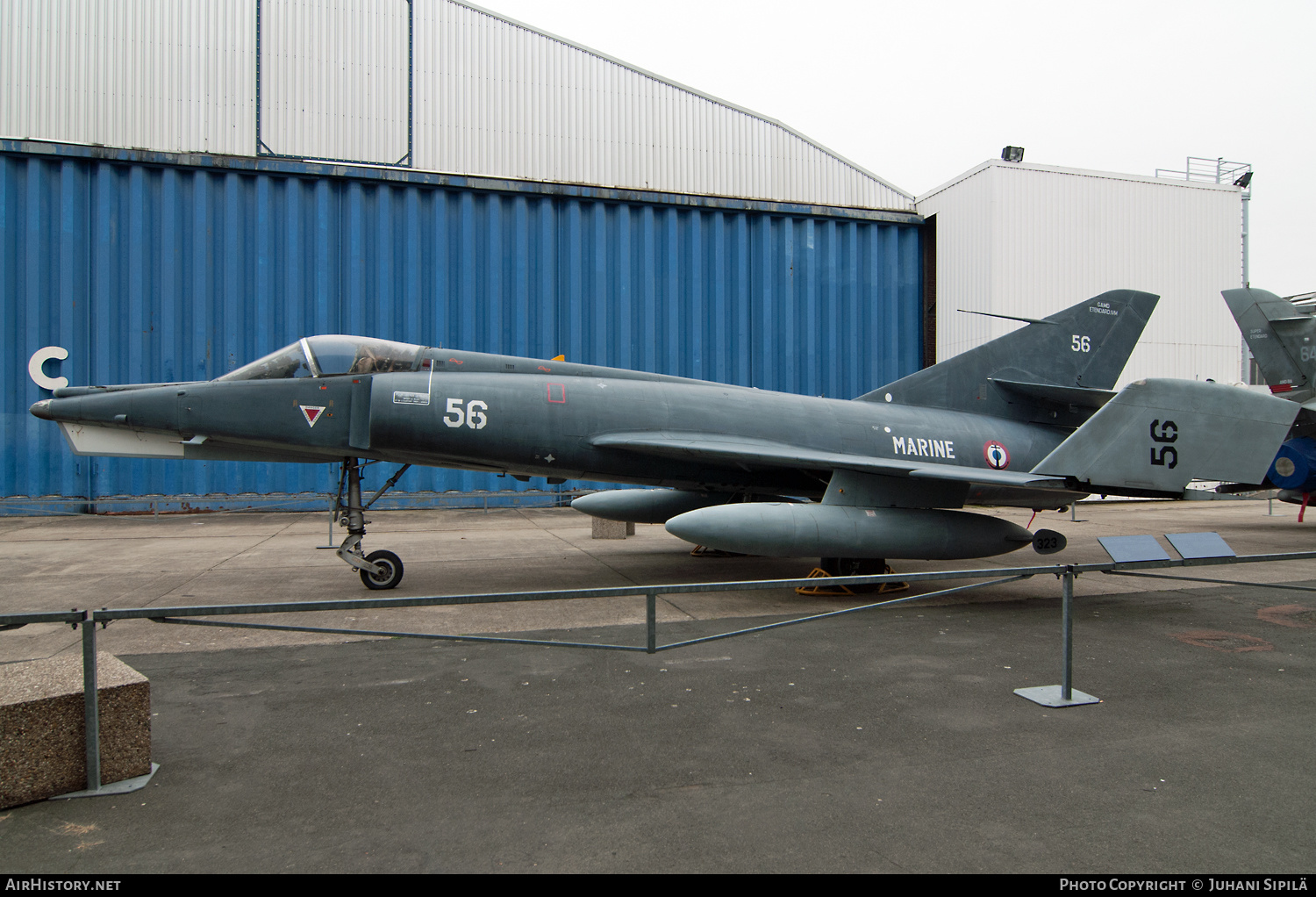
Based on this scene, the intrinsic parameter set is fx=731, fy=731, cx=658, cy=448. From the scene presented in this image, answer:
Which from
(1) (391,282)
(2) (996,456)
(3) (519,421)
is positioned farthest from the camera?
(1) (391,282)

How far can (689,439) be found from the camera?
8.30 m

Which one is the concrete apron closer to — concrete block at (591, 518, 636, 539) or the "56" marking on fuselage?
concrete block at (591, 518, 636, 539)

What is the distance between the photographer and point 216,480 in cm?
1602

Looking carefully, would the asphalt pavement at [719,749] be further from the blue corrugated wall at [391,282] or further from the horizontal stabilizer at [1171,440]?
the blue corrugated wall at [391,282]

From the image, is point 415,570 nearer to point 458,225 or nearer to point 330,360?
point 330,360

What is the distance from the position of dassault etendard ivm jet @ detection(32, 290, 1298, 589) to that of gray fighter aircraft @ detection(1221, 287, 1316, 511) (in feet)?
26.8

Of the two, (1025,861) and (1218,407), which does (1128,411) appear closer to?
(1218,407)

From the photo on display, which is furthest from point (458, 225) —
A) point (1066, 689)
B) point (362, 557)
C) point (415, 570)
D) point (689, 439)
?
point (1066, 689)

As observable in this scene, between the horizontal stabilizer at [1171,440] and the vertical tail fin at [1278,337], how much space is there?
9347mm

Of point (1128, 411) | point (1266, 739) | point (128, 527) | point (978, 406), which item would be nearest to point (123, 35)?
point (128, 527)

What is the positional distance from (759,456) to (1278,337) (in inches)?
514

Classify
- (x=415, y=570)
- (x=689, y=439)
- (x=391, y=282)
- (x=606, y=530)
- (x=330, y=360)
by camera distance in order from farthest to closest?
(x=391, y=282) < (x=606, y=530) < (x=415, y=570) < (x=689, y=439) < (x=330, y=360)

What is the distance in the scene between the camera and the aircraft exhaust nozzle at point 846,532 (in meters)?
7.10

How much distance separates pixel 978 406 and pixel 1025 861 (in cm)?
860
